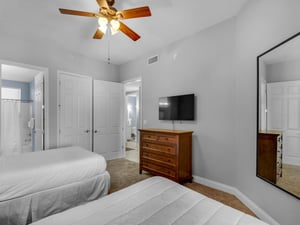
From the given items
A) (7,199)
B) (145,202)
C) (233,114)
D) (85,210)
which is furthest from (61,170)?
(233,114)

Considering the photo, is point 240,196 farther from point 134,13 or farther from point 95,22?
point 95,22

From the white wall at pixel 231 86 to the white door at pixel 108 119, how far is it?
1595 mm

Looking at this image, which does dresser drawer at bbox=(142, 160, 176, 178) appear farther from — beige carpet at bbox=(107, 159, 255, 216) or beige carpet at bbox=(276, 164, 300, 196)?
beige carpet at bbox=(276, 164, 300, 196)

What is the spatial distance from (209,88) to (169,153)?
1.43 m

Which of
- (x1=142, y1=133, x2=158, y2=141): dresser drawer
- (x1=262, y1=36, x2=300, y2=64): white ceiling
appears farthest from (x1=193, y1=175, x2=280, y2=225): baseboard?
(x1=262, y1=36, x2=300, y2=64): white ceiling

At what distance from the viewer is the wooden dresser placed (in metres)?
3.00

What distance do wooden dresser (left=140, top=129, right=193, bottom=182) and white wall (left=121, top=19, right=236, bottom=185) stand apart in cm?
24

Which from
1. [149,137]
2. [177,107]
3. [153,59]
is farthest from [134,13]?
[149,137]

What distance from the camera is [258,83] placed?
7.24 ft

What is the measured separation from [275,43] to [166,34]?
195 centimetres

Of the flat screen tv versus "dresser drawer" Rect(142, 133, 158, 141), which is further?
"dresser drawer" Rect(142, 133, 158, 141)

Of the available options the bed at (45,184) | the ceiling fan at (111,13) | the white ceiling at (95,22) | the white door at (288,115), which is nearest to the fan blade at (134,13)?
the ceiling fan at (111,13)

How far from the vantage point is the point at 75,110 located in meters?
4.24

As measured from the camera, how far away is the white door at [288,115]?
1.58m
